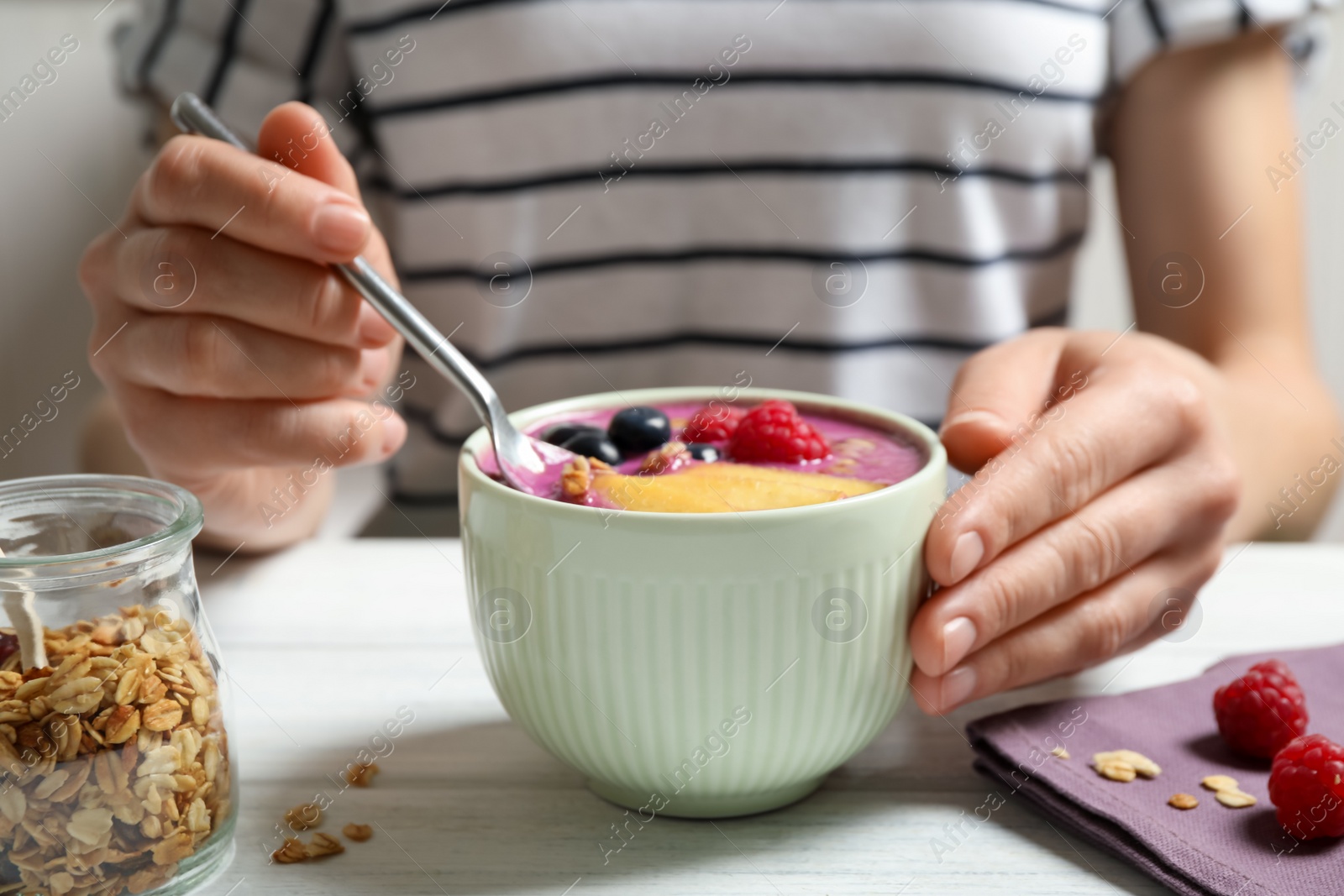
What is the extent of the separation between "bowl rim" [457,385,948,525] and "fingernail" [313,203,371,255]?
0.41ft

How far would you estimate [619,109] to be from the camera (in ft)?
3.71

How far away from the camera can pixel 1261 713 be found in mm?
577

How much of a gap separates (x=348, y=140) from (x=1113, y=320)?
4.07 ft

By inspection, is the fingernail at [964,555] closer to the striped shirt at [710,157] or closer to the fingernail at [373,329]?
the fingernail at [373,329]

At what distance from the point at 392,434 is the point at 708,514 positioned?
1.07ft

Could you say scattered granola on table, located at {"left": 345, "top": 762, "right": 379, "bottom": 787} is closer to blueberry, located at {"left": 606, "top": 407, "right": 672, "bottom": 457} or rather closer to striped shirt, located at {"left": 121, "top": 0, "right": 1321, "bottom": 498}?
blueberry, located at {"left": 606, "top": 407, "right": 672, "bottom": 457}

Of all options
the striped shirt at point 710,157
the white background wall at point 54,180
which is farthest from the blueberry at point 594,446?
the white background wall at point 54,180

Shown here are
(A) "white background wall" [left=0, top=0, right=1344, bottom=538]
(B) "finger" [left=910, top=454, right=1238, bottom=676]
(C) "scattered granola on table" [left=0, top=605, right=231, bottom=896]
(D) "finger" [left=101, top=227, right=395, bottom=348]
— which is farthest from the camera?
(A) "white background wall" [left=0, top=0, right=1344, bottom=538]

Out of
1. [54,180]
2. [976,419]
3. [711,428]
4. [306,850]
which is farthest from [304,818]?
[54,180]

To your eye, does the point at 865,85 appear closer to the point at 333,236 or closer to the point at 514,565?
the point at 333,236

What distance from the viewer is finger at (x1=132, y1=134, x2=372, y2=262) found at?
2.01 feet

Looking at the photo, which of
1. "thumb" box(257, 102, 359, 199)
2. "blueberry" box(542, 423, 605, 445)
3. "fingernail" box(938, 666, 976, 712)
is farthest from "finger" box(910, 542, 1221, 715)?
"thumb" box(257, 102, 359, 199)

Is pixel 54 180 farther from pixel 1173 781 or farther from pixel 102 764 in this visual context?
pixel 1173 781

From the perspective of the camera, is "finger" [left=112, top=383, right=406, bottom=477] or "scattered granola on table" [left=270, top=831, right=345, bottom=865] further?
"finger" [left=112, top=383, right=406, bottom=477]
